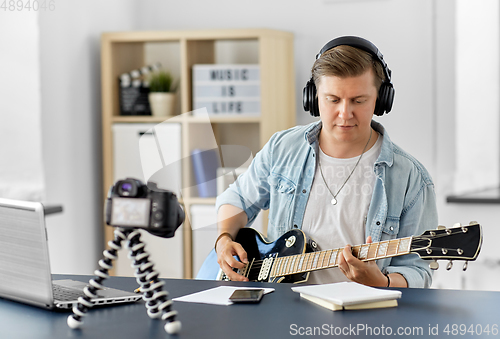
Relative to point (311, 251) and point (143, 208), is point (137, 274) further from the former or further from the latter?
point (311, 251)

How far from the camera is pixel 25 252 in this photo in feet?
3.31

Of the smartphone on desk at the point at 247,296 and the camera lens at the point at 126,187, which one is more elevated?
the camera lens at the point at 126,187

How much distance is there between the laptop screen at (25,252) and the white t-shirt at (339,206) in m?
0.76

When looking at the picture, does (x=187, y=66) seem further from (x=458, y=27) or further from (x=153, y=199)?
(x=153, y=199)

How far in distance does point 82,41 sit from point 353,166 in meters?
2.09

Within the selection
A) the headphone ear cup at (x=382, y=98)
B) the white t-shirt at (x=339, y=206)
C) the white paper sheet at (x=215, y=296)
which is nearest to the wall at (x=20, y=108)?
the white t-shirt at (x=339, y=206)

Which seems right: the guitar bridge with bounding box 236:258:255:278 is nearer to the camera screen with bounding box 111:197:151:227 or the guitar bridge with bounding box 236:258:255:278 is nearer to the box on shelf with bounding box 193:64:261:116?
the camera screen with bounding box 111:197:151:227

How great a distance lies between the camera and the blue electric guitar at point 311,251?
112 cm

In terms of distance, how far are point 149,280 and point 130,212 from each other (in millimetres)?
133

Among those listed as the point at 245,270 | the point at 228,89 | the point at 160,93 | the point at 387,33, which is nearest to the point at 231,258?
the point at 245,270

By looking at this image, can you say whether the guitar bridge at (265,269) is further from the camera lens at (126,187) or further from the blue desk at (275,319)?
the camera lens at (126,187)

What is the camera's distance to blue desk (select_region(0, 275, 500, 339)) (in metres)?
0.89

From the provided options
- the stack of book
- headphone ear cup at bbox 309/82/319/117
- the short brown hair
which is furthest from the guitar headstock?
headphone ear cup at bbox 309/82/319/117

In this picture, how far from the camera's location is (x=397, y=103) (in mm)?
3174
